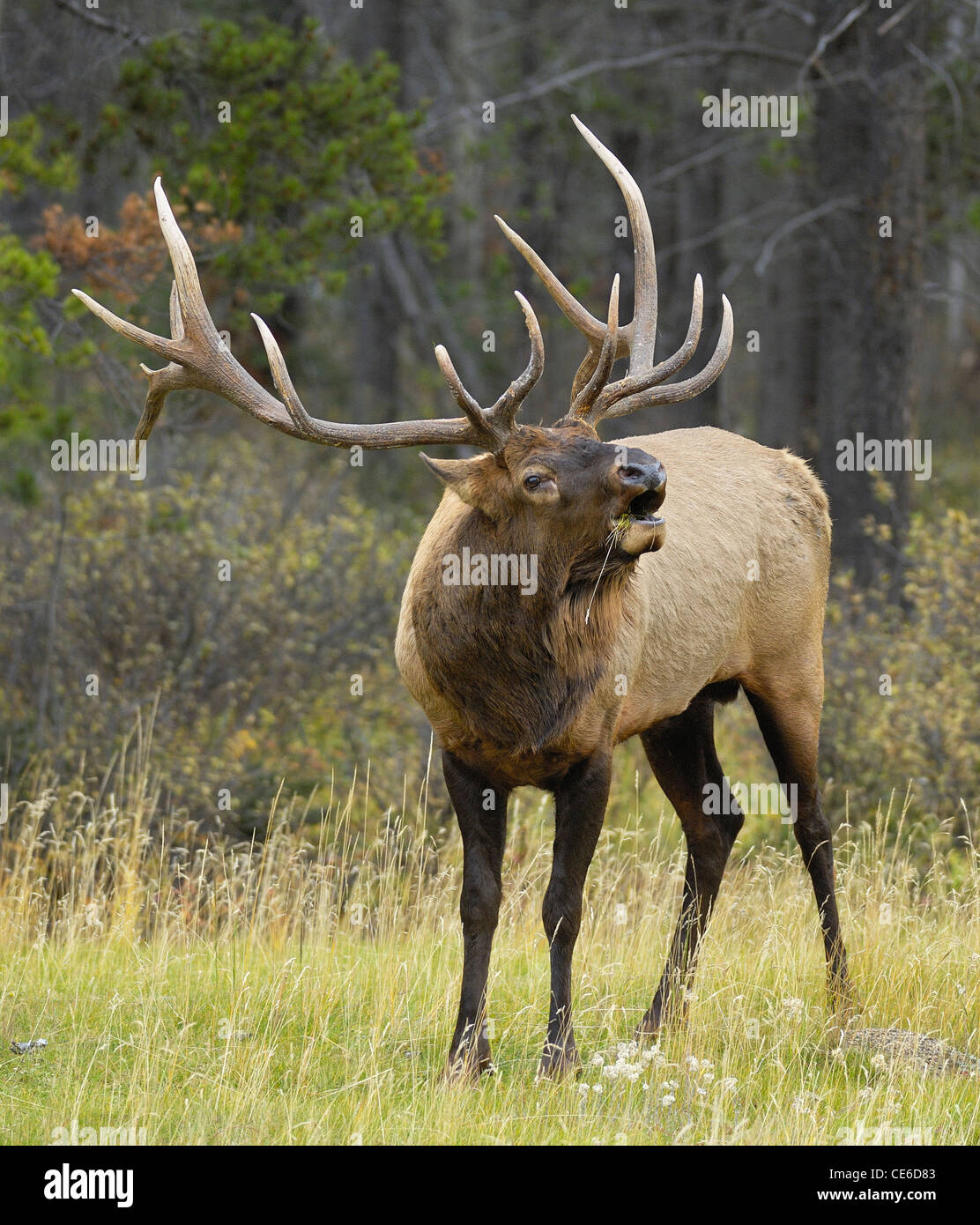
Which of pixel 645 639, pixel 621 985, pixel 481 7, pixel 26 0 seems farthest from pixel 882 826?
pixel 481 7

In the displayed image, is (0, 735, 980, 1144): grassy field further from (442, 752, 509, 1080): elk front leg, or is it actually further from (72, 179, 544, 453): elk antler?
(72, 179, 544, 453): elk antler

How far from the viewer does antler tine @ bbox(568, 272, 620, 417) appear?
4754mm

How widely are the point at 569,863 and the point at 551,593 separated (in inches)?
34.9

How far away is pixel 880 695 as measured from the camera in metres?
8.43

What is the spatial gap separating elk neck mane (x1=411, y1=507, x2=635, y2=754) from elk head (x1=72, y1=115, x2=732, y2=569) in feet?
0.31

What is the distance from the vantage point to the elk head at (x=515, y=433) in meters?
4.50

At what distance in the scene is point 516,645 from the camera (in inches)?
185

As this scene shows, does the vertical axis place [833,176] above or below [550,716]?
above

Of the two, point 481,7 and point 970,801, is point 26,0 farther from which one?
point 481,7

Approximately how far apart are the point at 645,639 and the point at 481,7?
19580 millimetres

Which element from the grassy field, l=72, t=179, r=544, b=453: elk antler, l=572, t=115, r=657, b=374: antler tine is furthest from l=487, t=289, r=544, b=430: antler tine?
the grassy field

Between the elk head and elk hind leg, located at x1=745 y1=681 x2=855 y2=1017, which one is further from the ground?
the elk head

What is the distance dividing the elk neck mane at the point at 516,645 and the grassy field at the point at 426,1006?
41.2 inches
